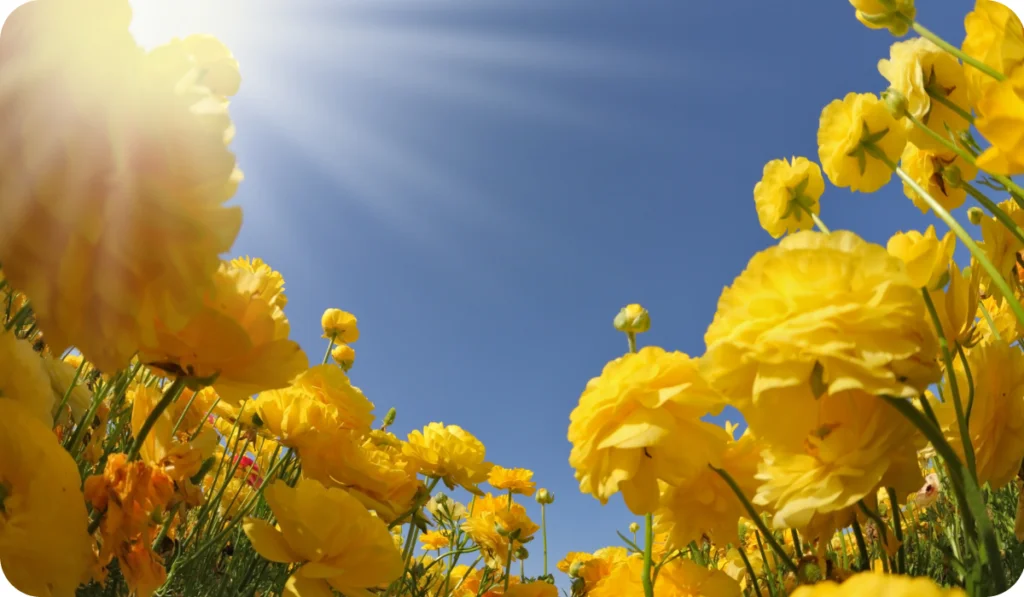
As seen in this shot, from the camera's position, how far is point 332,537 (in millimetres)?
724

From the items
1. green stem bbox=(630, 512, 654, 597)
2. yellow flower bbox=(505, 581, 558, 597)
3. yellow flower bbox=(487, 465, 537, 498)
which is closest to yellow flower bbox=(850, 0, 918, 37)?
green stem bbox=(630, 512, 654, 597)

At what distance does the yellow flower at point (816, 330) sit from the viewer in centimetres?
43

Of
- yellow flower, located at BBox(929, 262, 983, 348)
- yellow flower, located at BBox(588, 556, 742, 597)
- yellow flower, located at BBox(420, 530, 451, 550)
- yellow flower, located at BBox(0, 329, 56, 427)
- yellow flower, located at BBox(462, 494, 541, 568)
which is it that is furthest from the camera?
yellow flower, located at BBox(420, 530, 451, 550)

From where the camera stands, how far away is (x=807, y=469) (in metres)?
0.49

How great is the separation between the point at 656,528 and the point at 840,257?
0.45 metres

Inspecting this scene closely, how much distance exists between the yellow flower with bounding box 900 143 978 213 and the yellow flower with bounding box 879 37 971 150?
0.05m

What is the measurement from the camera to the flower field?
30 cm

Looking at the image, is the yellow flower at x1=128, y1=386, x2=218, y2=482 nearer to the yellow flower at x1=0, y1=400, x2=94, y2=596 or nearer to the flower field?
the flower field

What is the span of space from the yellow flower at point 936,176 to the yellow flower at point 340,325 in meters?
1.98

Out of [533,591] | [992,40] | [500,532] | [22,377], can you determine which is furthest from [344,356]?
[992,40]

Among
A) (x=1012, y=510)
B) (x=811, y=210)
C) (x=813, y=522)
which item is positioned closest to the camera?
(x=813, y=522)

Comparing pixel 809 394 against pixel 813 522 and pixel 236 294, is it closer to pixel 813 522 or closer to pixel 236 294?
pixel 813 522

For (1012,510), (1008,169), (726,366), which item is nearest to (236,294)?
(726,366)

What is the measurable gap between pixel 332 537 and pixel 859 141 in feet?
Result: 3.16
